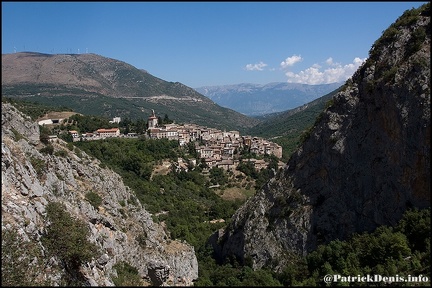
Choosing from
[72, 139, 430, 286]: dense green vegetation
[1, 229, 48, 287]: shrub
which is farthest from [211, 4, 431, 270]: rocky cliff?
[1, 229, 48, 287]: shrub

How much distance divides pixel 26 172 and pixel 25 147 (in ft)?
13.9

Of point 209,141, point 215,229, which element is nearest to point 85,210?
point 215,229

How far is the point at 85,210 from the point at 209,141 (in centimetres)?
6170

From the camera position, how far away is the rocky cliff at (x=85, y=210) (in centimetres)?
1866

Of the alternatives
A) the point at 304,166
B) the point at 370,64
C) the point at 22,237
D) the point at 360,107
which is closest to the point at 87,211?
the point at 22,237

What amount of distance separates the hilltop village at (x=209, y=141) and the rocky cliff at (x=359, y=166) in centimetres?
3743

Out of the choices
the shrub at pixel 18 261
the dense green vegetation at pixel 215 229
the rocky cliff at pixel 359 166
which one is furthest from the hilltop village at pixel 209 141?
the shrub at pixel 18 261

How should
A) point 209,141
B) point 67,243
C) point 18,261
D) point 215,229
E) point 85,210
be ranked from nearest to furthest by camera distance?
point 18,261 → point 67,243 → point 85,210 → point 215,229 → point 209,141

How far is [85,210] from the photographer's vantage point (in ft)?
80.1

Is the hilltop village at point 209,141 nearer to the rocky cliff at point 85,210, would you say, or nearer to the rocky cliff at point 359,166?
the rocky cliff at point 85,210

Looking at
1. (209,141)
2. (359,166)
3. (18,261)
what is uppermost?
(359,166)

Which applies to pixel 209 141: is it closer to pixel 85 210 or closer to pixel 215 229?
pixel 215 229

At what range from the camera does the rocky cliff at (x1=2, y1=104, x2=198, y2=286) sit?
18656mm

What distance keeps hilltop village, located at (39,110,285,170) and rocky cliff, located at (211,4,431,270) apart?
3743 centimetres
